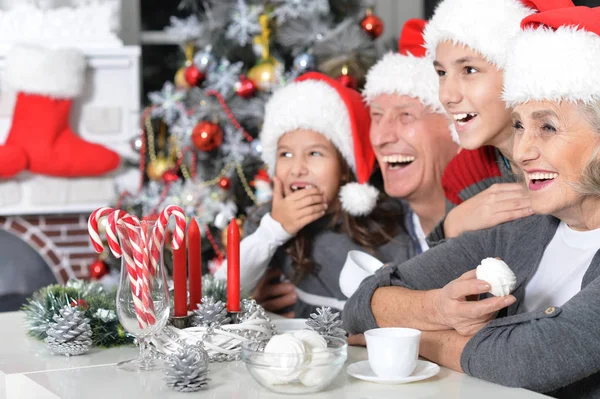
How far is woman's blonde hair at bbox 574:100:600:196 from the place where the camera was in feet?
5.86

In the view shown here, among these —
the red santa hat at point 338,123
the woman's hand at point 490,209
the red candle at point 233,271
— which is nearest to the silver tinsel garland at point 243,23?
the red santa hat at point 338,123

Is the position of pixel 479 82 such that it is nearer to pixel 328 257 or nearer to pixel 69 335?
pixel 328 257

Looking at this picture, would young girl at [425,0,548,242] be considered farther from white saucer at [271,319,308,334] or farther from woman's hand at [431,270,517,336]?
white saucer at [271,319,308,334]

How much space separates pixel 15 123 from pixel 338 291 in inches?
74.6

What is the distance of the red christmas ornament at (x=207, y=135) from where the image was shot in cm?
375

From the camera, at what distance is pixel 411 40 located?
288 cm

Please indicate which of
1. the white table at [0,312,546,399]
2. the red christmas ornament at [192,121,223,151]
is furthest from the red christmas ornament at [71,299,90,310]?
the red christmas ornament at [192,121,223,151]

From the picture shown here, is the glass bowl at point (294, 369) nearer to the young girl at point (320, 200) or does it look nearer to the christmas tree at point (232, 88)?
the young girl at point (320, 200)

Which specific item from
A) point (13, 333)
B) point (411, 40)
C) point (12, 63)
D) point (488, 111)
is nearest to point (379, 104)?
point (411, 40)

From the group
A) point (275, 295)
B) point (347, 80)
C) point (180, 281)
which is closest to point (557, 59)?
point (180, 281)

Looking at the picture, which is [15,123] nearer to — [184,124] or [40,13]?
[40,13]

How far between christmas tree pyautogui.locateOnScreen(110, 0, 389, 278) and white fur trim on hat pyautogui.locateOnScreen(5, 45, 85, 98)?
0.39 m

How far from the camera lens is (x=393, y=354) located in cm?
157

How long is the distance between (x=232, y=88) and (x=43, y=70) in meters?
0.84
